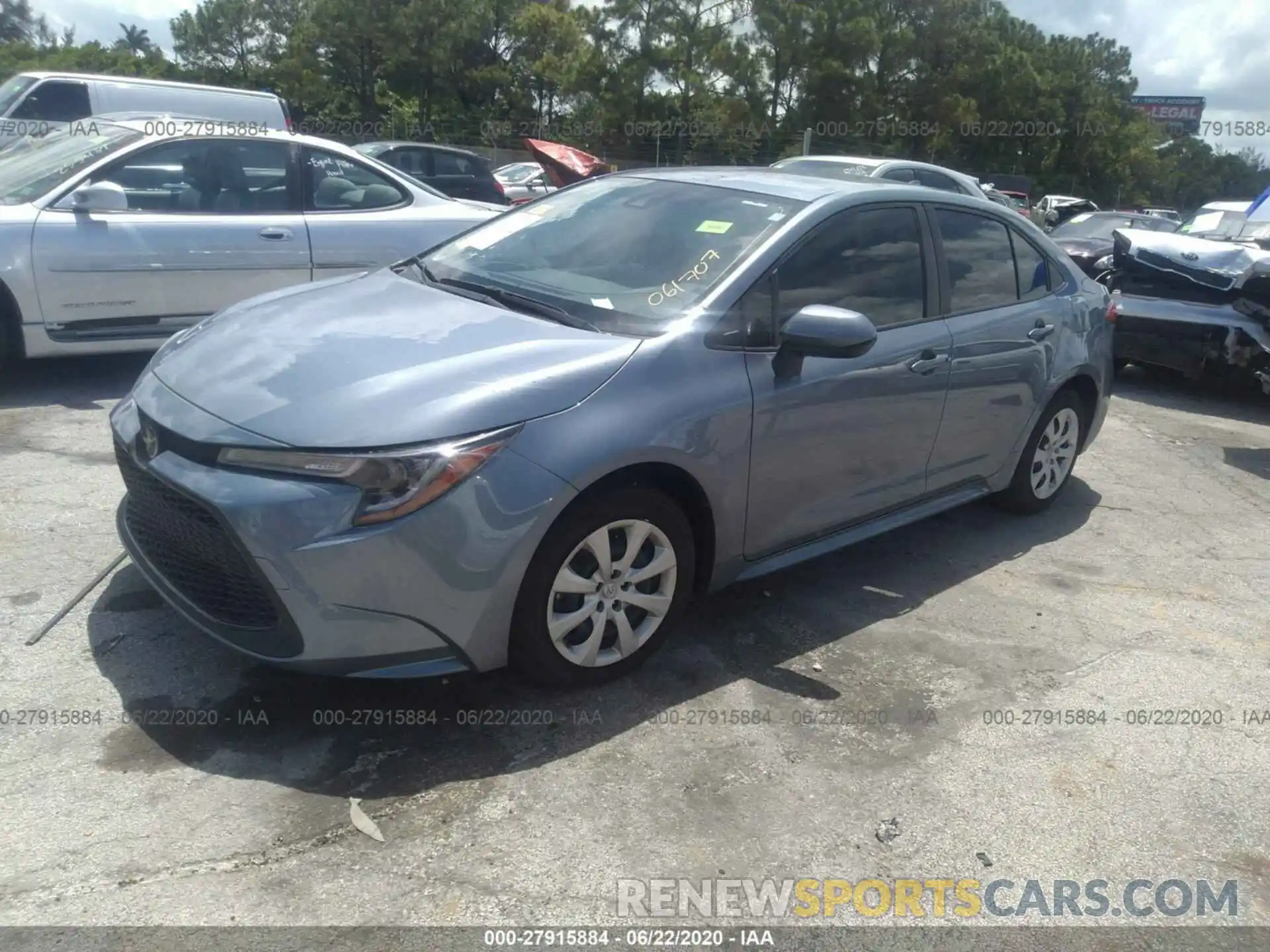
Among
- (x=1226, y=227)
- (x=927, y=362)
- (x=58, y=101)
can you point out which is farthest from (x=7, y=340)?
(x=1226, y=227)

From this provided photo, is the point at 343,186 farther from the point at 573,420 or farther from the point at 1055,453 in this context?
the point at 1055,453

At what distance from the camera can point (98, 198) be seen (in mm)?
5895

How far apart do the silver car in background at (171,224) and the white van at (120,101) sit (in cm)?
363

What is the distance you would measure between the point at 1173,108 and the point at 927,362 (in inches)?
3160

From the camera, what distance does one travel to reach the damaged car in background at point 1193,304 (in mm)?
8062

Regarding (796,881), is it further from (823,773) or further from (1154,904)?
(1154,904)

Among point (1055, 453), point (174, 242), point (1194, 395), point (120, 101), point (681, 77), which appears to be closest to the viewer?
point (1055, 453)

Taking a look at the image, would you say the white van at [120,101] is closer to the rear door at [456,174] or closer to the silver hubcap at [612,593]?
the rear door at [456,174]

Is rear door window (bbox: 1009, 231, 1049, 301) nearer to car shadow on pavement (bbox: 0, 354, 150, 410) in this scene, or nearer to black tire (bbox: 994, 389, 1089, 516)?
black tire (bbox: 994, 389, 1089, 516)

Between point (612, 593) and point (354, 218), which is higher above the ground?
point (354, 218)

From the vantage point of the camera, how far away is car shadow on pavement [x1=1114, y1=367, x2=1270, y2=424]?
8.53m

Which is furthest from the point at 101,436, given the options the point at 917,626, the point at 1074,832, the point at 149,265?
the point at 1074,832

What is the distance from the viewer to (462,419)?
298 centimetres

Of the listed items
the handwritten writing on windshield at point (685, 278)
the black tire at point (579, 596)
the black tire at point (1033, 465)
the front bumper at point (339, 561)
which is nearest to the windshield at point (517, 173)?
the black tire at point (1033, 465)
